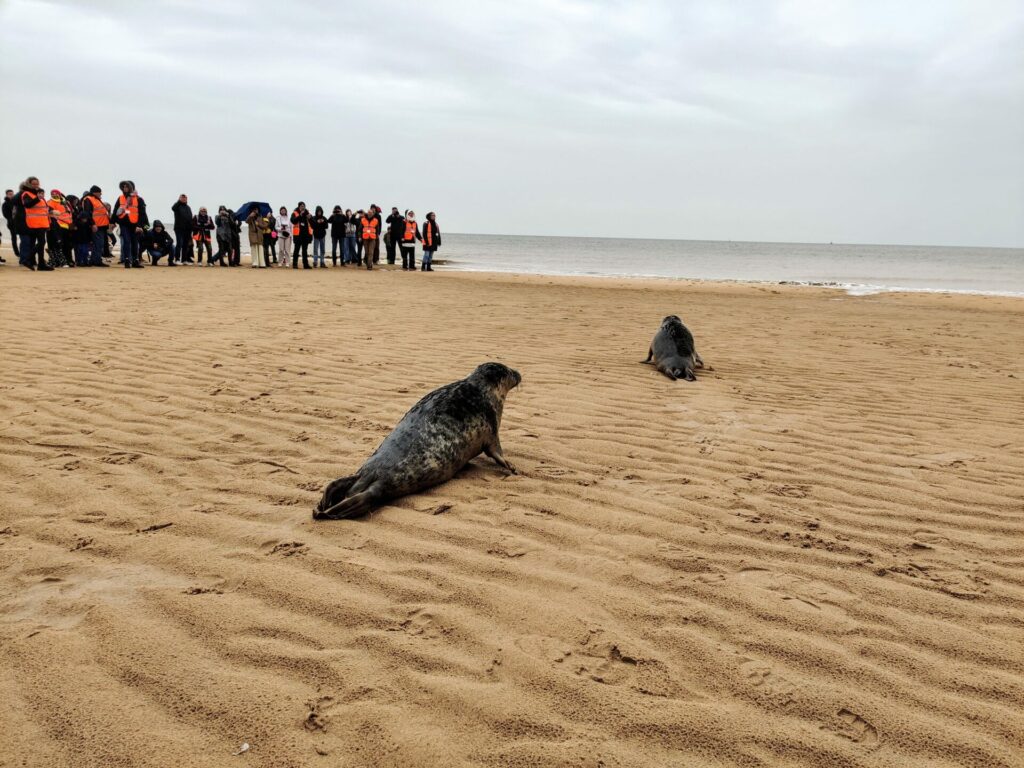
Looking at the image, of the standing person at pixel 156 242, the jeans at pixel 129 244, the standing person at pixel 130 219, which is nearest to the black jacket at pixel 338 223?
the standing person at pixel 156 242

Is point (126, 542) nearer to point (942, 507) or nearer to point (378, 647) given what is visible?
point (378, 647)

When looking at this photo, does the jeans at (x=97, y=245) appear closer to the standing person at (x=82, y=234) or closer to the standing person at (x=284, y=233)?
the standing person at (x=82, y=234)

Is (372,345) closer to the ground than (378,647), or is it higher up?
higher up

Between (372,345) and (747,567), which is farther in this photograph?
(372,345)

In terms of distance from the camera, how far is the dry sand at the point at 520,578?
2301mm

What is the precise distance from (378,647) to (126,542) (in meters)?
1.60

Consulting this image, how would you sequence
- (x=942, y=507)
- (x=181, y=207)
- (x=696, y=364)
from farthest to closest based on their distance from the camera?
(x=181, y=207), (x=696, y=364), (x=942, y=507)

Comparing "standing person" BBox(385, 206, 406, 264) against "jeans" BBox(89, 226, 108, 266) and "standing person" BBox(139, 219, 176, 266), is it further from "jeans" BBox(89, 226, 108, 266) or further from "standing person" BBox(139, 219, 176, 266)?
"jeans" BBox(89, 226, 108, 266)

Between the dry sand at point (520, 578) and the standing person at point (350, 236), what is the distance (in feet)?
59.2

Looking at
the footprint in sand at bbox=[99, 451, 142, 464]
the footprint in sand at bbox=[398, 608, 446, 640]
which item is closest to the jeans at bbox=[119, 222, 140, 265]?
the footprint in sand at bbox=[99, 451, 142, 464]

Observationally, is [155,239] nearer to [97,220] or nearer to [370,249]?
[97,220]

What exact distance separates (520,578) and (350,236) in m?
→ 22.9

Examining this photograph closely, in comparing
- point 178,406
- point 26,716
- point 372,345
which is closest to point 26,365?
point 178,406

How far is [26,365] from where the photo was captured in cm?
703
